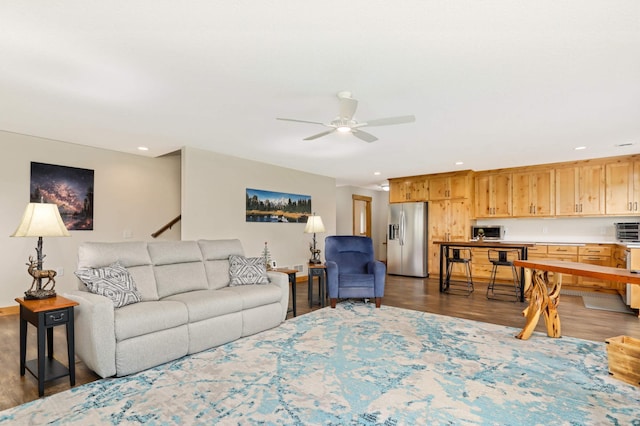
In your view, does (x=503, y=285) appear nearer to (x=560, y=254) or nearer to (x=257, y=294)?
(x=560, y=254)

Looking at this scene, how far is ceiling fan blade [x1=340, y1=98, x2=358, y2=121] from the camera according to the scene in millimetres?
2724

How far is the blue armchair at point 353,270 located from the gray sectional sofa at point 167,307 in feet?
3.13

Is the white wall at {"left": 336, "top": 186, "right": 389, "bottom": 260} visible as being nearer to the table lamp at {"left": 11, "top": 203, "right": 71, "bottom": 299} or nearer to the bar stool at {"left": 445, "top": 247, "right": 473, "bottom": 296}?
the bar stool at {"left": 445, "top": 247, "right": 473, "bottom": 296}

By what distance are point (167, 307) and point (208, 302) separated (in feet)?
1.22

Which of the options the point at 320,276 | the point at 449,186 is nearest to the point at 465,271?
the point at 449,186

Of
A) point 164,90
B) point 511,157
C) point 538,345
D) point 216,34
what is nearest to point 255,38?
point 216,34

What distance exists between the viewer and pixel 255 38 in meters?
2.11

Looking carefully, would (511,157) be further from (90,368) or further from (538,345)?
(90,368)

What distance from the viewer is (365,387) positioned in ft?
7.79

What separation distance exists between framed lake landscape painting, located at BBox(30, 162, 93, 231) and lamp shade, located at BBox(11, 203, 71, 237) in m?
2.39

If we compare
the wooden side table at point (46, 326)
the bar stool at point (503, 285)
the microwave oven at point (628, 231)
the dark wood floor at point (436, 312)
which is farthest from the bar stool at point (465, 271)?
the wooden side table at point (46, 326)

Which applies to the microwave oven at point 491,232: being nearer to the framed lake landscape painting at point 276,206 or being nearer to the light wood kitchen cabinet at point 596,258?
the light wood kitchen cabinet at point 596,258

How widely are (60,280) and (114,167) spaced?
1.85 m

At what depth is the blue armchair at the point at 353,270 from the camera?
15.2 ft
